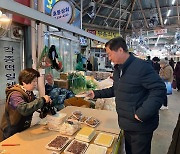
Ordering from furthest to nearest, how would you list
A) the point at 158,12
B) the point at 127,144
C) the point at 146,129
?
1. the point at 158,12
2. the point at 127,144
3. the point at 146,129

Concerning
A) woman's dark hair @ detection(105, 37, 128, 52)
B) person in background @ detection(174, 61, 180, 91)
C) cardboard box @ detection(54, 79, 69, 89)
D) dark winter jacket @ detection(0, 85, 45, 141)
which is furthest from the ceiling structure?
dark winter jacket @ detection(0, 85, 45, 141)

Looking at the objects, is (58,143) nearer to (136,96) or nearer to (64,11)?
(136,96)

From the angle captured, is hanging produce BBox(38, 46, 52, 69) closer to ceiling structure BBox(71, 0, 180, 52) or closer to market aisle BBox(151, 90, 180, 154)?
market aisle BBox(151, 90, 180, 154)

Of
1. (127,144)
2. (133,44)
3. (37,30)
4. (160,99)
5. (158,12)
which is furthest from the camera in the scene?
(133,44)

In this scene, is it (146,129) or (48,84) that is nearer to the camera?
(146,129)

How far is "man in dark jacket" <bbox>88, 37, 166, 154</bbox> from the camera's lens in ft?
5.52

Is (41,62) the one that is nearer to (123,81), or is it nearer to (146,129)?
(123,81)

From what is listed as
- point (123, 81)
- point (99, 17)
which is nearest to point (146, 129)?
point (123, 81)

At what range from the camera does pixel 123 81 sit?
6.08 feet

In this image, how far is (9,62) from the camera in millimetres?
4195

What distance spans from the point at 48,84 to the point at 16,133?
8.42 feet

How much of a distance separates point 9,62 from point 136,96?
3390 mm

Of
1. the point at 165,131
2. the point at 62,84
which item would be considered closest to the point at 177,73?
the point at 165,131

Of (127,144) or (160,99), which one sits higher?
(160,99)
